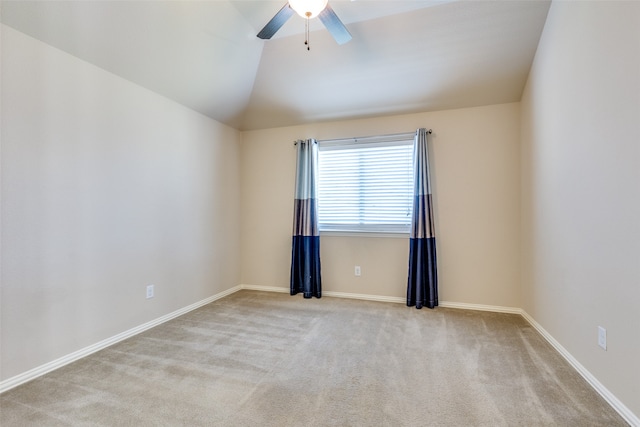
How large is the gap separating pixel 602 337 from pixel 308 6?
107 inches

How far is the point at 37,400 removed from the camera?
1671 millimetres

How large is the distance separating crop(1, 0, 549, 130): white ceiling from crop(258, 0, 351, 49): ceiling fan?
53cm

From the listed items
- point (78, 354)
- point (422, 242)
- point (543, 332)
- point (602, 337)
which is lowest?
point (78, 354)

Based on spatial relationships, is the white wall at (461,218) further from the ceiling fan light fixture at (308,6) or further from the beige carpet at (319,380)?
the ceiling fan light fixture at (308,6)

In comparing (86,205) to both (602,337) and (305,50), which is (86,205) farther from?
(602,337)

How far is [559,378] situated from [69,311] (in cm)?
348

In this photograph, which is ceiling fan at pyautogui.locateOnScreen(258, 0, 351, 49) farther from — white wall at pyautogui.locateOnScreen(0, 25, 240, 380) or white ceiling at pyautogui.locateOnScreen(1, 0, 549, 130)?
white wall at pyautogui.locateOnScreen(0, 25, 240, 380)

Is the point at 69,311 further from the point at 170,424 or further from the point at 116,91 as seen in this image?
the point at 116,91

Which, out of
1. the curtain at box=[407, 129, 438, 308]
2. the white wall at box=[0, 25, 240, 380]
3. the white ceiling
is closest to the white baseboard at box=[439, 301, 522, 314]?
the curtain at box=[407, 129, 438, 308]

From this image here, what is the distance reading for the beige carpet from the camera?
1523mm

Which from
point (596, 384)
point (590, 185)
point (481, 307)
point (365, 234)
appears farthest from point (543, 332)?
point (365, 234)

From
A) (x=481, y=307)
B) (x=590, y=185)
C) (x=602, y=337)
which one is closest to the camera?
(x=602, y=337)

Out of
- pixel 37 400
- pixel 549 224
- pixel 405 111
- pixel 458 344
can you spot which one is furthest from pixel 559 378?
pixel 37 400

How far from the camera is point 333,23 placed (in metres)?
2.01
